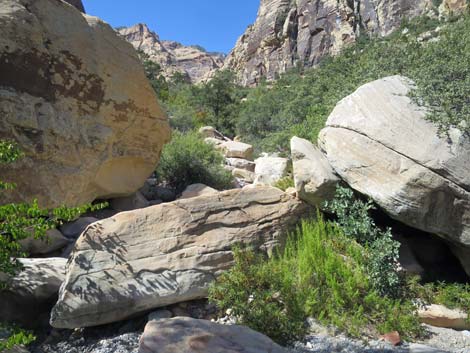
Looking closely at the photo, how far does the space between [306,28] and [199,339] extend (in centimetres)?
5955

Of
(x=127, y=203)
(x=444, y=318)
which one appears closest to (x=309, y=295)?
(x=444, y=318)

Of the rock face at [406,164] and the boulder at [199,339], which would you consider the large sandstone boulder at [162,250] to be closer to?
the rock face at [406,164]

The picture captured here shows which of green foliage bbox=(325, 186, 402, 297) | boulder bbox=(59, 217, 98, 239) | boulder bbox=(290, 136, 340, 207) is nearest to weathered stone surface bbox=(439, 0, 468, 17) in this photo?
boulder bbox=(290, 136, 340, 207)

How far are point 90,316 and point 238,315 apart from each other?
134 centimetres

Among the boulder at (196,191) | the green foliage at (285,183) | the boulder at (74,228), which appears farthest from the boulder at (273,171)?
the boulder at (74,228)

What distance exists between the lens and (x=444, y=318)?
3.61m

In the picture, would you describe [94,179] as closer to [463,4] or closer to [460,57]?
[460,57]

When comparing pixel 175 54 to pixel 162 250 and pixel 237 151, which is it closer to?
pixel 237 151

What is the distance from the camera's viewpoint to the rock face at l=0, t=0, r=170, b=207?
4.83m

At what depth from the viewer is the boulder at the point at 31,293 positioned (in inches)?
152

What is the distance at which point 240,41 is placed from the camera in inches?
2990

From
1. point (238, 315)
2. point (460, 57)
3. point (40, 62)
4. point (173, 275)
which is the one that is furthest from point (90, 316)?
point (460, 57)

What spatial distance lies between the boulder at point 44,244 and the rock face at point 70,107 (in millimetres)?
424

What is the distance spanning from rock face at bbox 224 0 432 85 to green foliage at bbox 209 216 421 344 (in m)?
43.8
